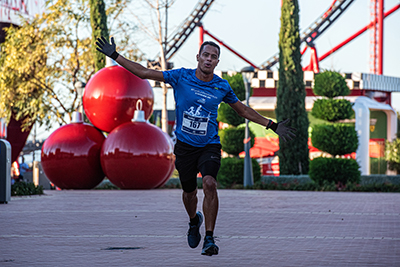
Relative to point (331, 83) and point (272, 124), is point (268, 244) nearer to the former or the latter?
point (272, 124)

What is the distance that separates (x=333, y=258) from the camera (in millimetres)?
5246

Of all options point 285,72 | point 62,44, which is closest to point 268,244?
point 285,72

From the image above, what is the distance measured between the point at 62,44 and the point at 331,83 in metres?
11.6

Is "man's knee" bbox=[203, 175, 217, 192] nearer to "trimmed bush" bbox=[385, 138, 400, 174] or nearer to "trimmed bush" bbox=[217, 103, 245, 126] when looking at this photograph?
"trimmed bush" bbox=[217, 103, 245, 126]

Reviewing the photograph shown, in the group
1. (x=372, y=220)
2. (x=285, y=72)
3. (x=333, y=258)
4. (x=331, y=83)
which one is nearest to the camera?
(x=333, y=258)

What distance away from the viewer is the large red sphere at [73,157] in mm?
16703

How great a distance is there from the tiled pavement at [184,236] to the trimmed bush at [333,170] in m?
8.45

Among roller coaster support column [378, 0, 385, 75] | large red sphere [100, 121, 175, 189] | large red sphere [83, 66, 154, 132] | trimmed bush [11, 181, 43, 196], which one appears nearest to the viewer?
trimmed bush [11, 181, 43, 196]

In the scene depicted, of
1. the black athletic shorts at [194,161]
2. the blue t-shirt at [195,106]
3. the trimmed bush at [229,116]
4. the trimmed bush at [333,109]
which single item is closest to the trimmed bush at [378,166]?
the trimmed bush at [333,109]

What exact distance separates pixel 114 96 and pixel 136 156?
1835 mm

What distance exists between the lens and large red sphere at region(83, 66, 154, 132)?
16844mm

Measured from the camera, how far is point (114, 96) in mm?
16781

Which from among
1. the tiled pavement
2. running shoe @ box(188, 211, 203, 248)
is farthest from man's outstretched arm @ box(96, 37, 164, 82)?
the tiled pavement

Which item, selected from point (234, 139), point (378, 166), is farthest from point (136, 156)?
point (378, 166)
